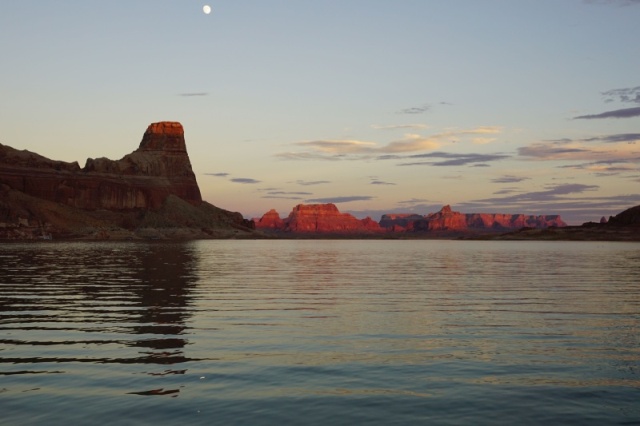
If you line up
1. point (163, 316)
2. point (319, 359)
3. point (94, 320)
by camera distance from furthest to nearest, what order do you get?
1. point (163, 316)
2. point (94, 320)
3. point (319, 359)

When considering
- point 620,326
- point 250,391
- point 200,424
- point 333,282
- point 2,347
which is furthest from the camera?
point 333,282

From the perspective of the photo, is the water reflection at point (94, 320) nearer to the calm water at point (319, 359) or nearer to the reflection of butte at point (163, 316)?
the reflection of butte at point (163, 316)

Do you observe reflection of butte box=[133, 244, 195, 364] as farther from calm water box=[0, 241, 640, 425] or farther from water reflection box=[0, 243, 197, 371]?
calm water box=[0, 241, 640, 425]

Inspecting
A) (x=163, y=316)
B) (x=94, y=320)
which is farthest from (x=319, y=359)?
(x=94, y=320)

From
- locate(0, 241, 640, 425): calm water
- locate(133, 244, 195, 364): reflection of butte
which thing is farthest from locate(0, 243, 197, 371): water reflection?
locate(0, 241, 640, 425): calm water

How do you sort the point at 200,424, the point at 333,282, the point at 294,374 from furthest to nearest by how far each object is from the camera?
the point at 333,282
the point at 294,374
the point at 200,424

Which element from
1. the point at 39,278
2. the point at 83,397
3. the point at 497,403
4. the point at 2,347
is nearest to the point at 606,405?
the point at 497,403

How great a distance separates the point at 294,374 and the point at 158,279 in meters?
40.7

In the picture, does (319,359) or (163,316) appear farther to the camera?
(163,316)

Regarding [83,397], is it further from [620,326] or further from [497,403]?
[620,326]

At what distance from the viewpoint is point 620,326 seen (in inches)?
1109

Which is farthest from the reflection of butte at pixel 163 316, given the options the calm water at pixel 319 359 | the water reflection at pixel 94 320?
the calm water at pixel 319 359

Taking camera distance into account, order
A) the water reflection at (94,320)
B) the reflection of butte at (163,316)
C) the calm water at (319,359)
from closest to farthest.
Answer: the calm water at (319,359), the water reflection at (94,320), the reflection of butte at (163,316)

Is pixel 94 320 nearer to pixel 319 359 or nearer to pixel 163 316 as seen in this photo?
pixel 163 316
